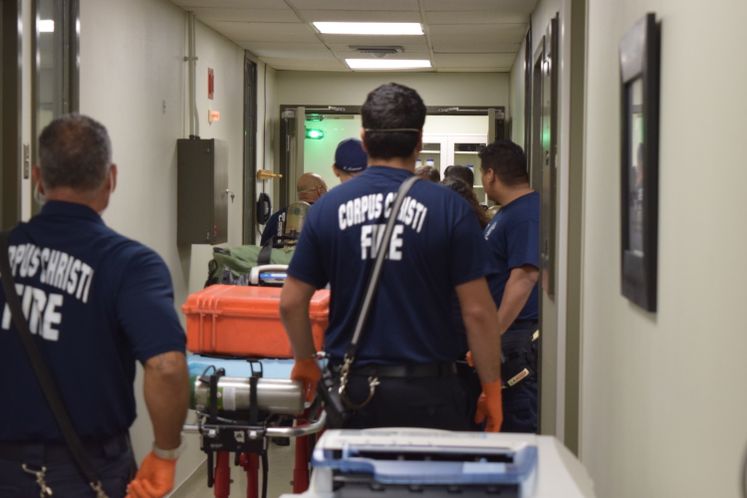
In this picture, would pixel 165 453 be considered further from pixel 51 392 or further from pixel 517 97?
pixel 517 97

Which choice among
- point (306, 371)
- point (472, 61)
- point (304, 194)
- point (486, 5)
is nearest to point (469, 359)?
point (306, 371)

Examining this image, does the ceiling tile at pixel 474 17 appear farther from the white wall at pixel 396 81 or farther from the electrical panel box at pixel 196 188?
the white wall at pixel 396 81

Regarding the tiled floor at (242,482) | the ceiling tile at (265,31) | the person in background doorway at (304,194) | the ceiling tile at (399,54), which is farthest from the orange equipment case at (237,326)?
the ceiling tile at (399,54)

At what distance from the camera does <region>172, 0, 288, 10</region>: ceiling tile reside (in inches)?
239

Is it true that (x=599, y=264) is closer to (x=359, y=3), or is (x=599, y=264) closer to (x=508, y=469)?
(x=508, y=469)

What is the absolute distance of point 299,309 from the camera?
9.82 ft

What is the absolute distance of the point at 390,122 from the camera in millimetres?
2953

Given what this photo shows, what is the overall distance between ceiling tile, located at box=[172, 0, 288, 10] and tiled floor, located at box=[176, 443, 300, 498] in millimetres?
2626

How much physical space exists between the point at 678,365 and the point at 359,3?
4317mm

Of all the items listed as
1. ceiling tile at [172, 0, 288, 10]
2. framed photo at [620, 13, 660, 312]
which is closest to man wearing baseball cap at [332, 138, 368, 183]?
framed photo at [620, 13, 660, 312]

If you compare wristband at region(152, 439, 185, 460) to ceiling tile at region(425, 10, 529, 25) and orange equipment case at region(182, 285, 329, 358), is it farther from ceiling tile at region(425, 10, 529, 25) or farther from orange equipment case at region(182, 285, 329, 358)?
ceiling tile at region(425, 10, 529, 25)

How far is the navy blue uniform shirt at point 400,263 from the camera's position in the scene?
2787 mm

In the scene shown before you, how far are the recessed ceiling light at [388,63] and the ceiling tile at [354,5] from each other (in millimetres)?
2756

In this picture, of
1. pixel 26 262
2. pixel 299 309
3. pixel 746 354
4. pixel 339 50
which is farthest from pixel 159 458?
pixel 339 50
